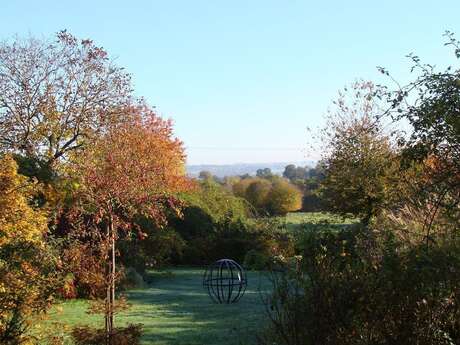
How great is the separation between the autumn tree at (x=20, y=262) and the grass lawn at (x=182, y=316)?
0.45 meters

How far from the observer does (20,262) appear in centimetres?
723

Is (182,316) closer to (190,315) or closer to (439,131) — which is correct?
(190,315)

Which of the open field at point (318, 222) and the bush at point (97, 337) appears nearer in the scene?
the open field at point (318, 222)

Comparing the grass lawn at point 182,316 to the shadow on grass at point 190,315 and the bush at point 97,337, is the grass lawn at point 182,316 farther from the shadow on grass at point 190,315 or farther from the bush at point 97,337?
the bush at point 97,337

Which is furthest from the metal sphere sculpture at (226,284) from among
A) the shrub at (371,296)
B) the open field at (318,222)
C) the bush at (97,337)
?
the shrub at (371,296)

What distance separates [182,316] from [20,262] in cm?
645

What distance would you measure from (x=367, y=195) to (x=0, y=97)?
13.3m

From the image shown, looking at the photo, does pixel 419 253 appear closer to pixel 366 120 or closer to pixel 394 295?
pixel 394 295

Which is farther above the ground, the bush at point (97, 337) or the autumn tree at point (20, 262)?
the autumn tree at point (20, 262)

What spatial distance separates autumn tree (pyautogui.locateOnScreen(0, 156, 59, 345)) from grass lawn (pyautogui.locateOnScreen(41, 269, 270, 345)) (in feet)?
1.48

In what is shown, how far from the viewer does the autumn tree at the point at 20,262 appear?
6523mm

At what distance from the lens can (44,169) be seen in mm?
17297

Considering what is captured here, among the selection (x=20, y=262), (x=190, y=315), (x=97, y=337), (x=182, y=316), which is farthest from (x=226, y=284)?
(x=20, y=262)

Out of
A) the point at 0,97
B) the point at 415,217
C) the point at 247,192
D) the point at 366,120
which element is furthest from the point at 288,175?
the point at 415,217
